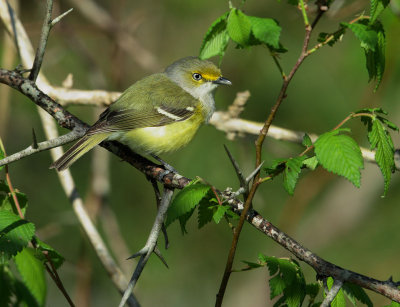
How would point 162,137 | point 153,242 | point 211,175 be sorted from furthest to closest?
point 211,175
point 162,137
point 153,242

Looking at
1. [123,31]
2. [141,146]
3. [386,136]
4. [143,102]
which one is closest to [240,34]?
[386,136]

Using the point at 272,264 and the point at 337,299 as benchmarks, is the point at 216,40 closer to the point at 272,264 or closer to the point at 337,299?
the point at 272,264

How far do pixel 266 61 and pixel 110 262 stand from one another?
203 inches

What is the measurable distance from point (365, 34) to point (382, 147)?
0.49m

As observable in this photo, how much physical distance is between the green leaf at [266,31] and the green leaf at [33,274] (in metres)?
1.53

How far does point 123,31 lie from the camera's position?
6590 mm

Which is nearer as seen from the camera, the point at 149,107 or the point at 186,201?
the point at 186,201

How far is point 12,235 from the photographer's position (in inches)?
89.4

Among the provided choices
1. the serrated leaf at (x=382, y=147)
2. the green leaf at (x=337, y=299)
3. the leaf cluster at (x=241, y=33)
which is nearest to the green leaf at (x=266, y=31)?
the leaf cluster at (x=241, y=33)

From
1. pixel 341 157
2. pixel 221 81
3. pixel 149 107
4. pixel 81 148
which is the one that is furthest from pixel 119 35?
pixel 341 157

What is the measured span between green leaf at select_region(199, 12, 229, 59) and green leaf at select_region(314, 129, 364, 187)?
68 centimetres

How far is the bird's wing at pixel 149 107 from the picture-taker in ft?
14.5

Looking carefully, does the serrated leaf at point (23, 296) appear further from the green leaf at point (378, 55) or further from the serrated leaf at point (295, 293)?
the green leaf at point (378, 55)

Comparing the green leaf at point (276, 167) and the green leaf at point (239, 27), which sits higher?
the green leaf at point (239, 27)
